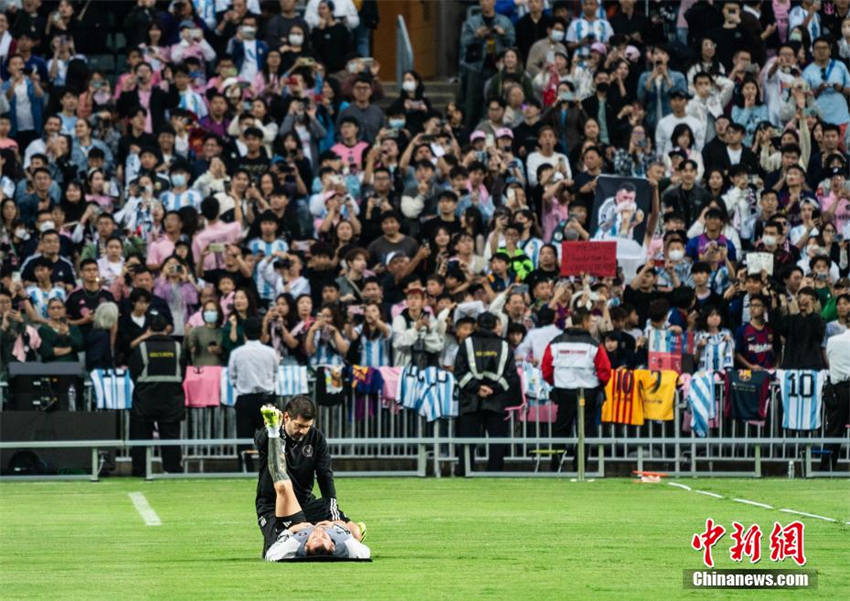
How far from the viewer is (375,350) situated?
26.4 metres

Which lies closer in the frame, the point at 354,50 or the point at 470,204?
the point at 470,204

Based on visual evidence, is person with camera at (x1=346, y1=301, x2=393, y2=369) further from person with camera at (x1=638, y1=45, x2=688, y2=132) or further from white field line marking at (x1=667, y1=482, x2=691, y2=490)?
person with camera at (x1=638, y1=45, x2=688, y2=132)

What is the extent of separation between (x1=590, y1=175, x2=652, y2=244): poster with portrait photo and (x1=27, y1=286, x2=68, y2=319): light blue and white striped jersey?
7943 mm

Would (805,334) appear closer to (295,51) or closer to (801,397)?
(801,397)

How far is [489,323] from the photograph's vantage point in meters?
25.2

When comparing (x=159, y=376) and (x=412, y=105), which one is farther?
(x=412, y=105)

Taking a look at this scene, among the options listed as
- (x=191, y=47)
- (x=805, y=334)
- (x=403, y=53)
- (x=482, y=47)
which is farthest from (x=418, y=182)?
(x=403, y=53)

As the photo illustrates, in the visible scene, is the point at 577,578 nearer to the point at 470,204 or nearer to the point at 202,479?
the point at 202,479

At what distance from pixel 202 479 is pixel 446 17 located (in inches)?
593

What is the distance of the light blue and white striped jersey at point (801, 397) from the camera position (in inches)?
1005

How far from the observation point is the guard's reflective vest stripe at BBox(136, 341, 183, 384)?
25547 mm

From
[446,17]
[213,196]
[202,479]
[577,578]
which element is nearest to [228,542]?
[577,578]

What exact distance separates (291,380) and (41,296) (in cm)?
382

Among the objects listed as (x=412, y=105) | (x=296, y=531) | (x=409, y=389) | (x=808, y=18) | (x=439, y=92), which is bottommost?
(x=296, y=531)
